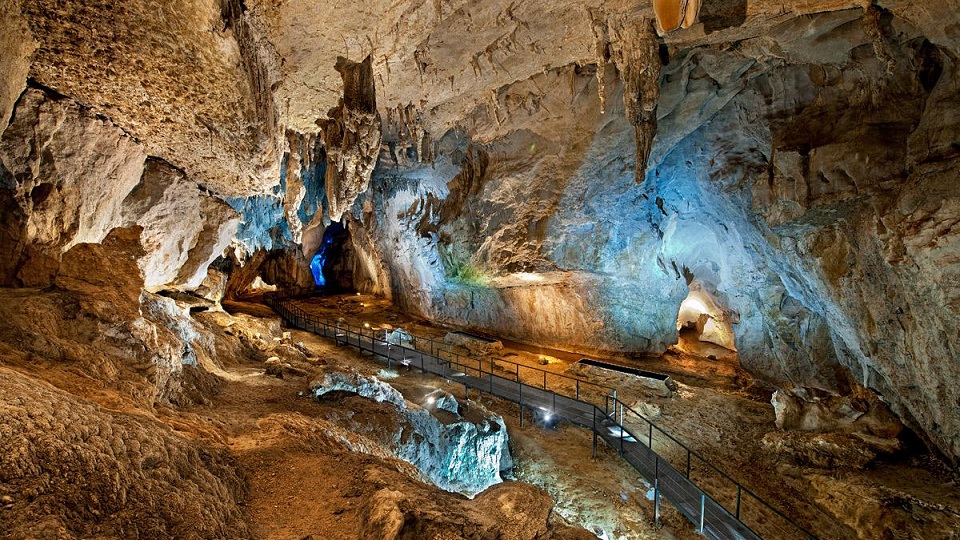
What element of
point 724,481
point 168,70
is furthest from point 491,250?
point 168,70

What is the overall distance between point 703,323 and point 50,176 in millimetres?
24713

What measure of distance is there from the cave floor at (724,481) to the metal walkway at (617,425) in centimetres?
24

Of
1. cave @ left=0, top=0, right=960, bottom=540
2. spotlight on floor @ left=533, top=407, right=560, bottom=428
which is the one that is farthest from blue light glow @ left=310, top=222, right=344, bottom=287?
spotlight on floor @ left=533, top=407, right=560, bottom=428

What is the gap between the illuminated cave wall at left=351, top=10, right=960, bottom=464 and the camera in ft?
26.9

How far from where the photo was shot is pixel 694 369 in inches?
656

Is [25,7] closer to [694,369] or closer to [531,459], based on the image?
[531,459]

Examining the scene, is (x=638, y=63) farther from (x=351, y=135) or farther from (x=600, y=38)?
(x=351, y=135)

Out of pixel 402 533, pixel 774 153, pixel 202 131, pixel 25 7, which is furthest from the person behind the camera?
pixel 774 153

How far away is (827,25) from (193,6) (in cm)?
995

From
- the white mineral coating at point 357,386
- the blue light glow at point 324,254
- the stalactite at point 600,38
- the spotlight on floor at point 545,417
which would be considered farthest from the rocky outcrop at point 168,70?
the blue light glow at point 324,254

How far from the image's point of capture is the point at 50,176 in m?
6.45

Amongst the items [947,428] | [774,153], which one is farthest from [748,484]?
[774,153]

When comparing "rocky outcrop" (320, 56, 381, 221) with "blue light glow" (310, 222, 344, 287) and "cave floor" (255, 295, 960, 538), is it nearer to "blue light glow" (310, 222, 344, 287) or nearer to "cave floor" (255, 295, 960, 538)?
"cave floor" (255, 295, 960, 538)

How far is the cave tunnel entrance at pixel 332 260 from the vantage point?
1309 inches
